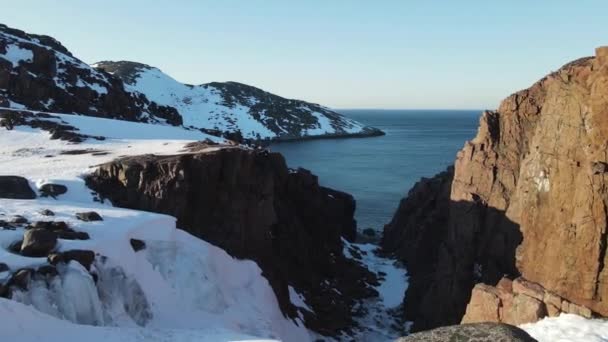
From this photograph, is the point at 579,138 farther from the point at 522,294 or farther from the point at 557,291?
the point at 522,294

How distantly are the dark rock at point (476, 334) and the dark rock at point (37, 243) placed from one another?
15.4 metres

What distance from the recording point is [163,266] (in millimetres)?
26750

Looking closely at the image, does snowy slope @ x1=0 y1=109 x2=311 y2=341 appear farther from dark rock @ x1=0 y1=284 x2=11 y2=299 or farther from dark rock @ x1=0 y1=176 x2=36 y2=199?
dark rock @ x1=0 y1=176 x2=36 y2=199

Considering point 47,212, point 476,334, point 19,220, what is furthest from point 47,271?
point 476,334

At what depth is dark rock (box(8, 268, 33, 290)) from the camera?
1950cm

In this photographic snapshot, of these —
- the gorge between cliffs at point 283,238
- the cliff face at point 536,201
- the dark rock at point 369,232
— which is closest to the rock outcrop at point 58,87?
the gorge between cliffs at point 283,238

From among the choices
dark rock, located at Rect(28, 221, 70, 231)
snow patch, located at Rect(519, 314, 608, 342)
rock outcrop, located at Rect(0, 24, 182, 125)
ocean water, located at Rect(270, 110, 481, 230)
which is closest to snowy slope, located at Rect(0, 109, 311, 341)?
dark rock, located at Rect(28, 221, 70, 231)

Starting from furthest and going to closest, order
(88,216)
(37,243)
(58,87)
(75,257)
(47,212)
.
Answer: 1. (58,87)
2. (47,212)
3. (88,216)
4. (75,257)
5. (37,243)

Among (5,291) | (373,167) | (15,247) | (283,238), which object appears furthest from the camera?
(373,167)

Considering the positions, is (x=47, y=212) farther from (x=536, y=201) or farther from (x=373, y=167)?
(x=373, y=167)

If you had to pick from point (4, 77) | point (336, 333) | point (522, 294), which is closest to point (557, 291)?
point (522, 294)

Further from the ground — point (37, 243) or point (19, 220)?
point (19, 220)

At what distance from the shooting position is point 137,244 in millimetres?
25828

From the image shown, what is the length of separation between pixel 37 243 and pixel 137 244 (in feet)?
16.7
